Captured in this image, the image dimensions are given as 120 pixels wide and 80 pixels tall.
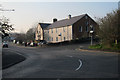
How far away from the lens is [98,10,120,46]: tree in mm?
21969

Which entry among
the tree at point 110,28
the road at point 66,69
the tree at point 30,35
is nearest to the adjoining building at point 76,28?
the tree at point 110,28

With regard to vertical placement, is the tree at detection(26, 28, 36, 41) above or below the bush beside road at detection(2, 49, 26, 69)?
above

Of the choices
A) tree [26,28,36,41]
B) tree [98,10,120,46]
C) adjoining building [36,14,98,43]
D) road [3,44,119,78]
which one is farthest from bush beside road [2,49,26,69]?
tree [26,28,36,41]

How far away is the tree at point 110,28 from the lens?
2197cm

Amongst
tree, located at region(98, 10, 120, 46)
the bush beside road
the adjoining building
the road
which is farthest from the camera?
the adjoining building

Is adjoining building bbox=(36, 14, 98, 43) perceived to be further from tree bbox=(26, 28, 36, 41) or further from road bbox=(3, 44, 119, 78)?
road bbox=(3, 44, 119, 78)

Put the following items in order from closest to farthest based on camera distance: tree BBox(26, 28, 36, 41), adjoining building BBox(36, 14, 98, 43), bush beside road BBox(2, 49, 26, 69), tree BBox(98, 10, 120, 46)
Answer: bush beside road BBox(2, 49, 26, 69) < tree BBox(98, 10, 120, 46) < adjoining building BBox(36, 14, 98, 43) < tree BBox(26, 28, 36, 41)

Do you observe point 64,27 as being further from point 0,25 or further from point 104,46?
point 0,25

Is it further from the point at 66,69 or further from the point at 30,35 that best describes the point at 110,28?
the point at 30,35

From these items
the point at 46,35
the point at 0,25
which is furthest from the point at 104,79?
the point at 46,35

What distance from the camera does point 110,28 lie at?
22.5m

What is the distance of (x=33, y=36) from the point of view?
294 feet

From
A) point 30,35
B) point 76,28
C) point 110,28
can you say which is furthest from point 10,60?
point 30,35

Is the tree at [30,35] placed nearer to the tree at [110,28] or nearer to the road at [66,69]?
the tree at [110,28]
